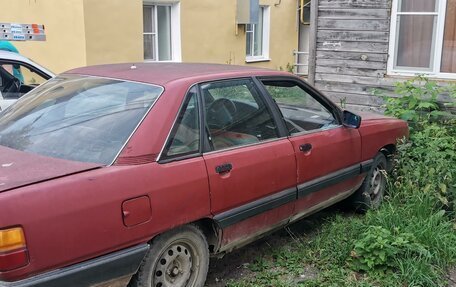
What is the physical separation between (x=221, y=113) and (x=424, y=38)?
397cm

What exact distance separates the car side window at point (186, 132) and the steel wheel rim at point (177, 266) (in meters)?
0.57

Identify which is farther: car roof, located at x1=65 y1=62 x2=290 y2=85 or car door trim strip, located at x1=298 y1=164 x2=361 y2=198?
car door trim strip, located at x1=298 y1=164 x2=361 y2=198

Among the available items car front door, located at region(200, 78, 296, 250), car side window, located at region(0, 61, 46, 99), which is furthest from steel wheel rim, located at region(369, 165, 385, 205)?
car side window, located at region(0, 61, 46, 99)

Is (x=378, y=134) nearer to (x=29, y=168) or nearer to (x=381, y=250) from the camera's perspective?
(x=381, y=250)

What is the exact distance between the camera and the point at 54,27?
9.81 metres

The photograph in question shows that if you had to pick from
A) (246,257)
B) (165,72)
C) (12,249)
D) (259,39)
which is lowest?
(246,257)

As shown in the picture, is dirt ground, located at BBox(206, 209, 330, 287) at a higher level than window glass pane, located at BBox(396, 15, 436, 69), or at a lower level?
lower

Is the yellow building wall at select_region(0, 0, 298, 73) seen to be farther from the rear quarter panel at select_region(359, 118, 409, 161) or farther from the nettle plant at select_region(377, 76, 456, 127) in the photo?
the rear quarter panel at select_region(359, 118, 409, 161)

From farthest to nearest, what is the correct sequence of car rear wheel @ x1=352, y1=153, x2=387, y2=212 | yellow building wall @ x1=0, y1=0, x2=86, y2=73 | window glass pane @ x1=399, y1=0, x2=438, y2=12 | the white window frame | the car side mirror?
the white window frame → yellow building wall @ x1=0, y1=0, x2=86, y2=73 → window glass pane @ x1=399, y1=0, x2=438, y2=12 → car rear wheel @ x1=352, y1=153, x2=387, y2=212 → the car side mirror

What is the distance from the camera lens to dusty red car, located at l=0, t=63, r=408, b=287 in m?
2.55

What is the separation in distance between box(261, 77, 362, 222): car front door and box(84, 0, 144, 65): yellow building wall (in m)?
6.28

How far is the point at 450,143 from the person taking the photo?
5.53m

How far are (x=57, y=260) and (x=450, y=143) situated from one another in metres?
4.45

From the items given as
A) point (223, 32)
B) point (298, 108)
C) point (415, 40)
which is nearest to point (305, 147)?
point (298, 108)
